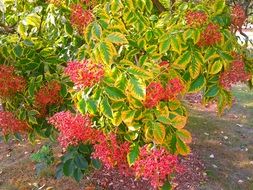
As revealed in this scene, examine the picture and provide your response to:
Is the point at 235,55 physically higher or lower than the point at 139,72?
lower

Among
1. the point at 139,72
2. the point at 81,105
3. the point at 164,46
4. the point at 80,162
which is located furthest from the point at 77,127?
the point at 164,46

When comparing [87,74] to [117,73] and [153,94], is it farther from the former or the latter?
[153,94]

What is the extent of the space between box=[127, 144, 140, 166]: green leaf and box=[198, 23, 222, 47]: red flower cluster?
77 cm

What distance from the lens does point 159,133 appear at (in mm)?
1708

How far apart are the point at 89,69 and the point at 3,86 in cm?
91

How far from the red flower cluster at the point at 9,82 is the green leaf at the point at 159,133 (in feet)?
3.51

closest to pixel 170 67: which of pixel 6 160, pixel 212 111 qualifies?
pixel 6 160

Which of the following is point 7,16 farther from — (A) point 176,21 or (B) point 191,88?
(B) point 191,88

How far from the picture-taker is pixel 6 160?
19.8 feet

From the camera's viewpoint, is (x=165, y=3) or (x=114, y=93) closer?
(x=114, y=93)

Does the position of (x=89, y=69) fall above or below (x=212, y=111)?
above

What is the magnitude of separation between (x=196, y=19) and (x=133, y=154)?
0.87 meters

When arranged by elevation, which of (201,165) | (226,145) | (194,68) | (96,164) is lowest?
(226,145)

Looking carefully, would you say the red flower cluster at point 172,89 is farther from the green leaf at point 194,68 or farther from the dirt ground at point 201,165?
the dirt ground at point 201,165
